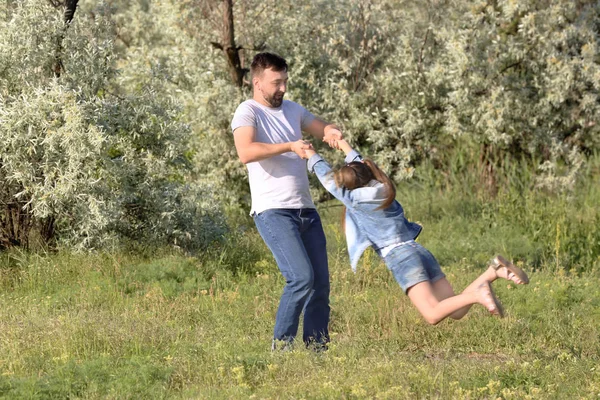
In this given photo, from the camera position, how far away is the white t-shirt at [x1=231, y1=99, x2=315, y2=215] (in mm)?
6539

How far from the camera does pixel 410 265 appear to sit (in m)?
6.23

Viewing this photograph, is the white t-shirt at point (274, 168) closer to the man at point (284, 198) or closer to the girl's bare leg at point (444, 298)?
the man at point (284, 198)

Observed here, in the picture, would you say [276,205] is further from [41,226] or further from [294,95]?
[294,95]

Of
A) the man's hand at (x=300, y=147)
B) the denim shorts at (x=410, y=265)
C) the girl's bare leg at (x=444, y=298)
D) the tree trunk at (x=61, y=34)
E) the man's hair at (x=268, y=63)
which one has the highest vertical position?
the tree trunk at (x=61, y=34)

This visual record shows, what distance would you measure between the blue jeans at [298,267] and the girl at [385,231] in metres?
0.33

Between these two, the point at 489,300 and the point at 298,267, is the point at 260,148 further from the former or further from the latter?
the point at 489,300

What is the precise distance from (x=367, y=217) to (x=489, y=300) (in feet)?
3.29

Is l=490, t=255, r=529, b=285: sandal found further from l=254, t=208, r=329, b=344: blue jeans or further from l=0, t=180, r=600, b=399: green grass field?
l=254, t=208, r=329, b=344: blue jeans

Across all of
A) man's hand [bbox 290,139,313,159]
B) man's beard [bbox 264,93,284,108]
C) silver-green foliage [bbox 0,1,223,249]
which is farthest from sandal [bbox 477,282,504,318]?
silver-green foliage [bbox 0,1,223,249]

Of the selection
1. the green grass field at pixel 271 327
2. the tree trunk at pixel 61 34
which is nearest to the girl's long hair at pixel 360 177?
the green grass field at pixel 271 327

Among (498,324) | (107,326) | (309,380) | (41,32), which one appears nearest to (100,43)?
(41,32)

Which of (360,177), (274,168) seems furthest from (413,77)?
(360,177)

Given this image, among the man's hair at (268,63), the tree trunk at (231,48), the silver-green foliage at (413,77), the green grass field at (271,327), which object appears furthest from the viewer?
the silver-green foliage at (413,77)

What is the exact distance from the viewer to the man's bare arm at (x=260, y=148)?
6242 mm
